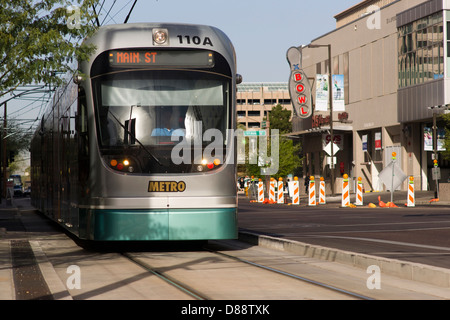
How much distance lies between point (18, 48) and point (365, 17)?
49.9 m

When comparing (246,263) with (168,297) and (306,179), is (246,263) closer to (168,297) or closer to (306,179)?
(168,297)

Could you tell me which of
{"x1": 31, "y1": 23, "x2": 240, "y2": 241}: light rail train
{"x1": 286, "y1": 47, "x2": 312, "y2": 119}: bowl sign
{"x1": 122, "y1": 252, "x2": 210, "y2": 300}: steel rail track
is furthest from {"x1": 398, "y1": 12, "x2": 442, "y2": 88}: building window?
{"x1": 122, "y1": 252, "x2": 210, "y2": 300}: steel rail track

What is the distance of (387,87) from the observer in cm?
5659

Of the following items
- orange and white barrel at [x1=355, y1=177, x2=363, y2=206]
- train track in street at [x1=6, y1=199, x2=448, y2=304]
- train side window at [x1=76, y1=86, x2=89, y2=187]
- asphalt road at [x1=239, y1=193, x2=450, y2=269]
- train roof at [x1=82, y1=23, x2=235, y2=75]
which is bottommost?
train track in street at [x1=6, y1=199, x2=448, y2=304]

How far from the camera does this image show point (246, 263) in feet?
39.1

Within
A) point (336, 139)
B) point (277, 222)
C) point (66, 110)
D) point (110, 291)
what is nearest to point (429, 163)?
point (336, 139)

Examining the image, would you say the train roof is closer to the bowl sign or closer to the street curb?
the street curb

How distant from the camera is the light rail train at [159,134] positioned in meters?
12.9

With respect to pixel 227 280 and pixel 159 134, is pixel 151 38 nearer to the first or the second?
pixel 159 134

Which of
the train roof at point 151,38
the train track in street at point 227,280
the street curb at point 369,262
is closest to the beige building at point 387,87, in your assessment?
the street curb at point 369,262

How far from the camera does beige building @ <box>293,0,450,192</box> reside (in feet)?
162

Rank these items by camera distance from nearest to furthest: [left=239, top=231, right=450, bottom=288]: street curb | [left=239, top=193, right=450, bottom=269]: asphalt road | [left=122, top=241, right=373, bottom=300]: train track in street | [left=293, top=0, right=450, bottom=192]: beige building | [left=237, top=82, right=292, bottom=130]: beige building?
[left=122, top=241, right=373, bottom=300]: train track in street, [left=239, top=231, right=450, bottom=288]: street curb, [left=239, top=193, right=450, bottom=269]: asphalt road, [left=293, top=0, right=450, bottom=192]: beige building, [left=237, top=82, right=292, bottom=130]: beige building

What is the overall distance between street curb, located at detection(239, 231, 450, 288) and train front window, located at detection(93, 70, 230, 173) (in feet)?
6.94

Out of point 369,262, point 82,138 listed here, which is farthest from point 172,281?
point 82,138
